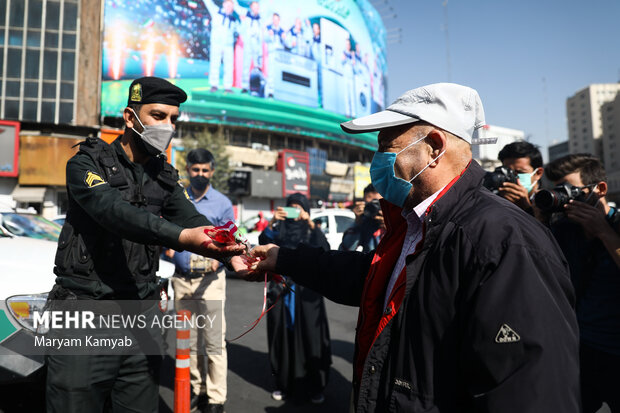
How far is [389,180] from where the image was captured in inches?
62.4

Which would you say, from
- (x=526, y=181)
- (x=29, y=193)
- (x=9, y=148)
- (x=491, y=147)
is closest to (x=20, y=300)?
(x=526, y=181)

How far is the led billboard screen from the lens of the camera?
27.3 m

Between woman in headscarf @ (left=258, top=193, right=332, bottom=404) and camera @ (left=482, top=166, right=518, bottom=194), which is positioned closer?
camera @ (left=482, top=166, right=518, bottom=194)

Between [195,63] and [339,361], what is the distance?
2927 centimetres

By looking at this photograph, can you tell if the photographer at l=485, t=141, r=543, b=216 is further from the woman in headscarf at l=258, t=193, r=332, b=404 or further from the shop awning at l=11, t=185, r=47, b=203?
the shop awning at l=11, t=185, r=47, b=203

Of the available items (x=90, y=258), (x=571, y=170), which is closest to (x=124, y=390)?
(x=90, y=258)

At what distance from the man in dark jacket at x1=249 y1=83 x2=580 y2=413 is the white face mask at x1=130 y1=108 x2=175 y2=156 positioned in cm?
128

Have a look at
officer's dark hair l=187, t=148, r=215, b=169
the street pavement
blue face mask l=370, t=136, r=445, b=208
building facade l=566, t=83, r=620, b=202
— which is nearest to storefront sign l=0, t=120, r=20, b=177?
the street pavement

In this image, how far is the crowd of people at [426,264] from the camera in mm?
1061

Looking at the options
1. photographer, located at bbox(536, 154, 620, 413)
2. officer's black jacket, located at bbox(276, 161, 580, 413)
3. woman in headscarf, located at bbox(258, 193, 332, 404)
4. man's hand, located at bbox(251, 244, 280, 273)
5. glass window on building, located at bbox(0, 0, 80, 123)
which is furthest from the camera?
glass window on building, located at bbox(0, 0, 80, 123)

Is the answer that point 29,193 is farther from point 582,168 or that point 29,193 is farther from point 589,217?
point 589,217

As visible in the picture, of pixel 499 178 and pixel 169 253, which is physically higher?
pixel 499 178

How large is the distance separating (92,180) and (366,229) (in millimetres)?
3715

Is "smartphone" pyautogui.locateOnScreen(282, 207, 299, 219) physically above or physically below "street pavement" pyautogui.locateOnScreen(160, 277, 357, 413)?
above
